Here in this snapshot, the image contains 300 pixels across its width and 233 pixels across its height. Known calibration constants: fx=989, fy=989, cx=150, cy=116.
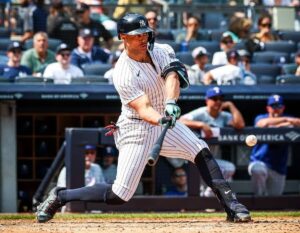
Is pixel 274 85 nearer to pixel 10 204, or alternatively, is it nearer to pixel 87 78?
pixel 87 78

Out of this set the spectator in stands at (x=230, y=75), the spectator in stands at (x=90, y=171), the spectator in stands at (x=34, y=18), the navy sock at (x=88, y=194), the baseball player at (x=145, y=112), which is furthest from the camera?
the spectator in stands at (x=34, y=18)

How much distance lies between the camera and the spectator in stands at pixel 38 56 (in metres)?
12.3

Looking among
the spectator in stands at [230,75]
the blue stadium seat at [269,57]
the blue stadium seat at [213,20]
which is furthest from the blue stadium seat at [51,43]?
the blue stadium seat at [213,20]

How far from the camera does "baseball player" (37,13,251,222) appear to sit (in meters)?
6.79

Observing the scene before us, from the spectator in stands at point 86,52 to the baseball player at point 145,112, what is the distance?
18.4 ft

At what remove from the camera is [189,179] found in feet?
36.4

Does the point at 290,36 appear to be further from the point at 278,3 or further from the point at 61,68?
the point at 61,68

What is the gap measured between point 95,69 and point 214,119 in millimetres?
1809

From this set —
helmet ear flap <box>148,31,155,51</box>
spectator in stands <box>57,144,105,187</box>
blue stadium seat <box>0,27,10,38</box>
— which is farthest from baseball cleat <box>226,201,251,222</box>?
blue stadium seat <box>0,27,10,38</box>

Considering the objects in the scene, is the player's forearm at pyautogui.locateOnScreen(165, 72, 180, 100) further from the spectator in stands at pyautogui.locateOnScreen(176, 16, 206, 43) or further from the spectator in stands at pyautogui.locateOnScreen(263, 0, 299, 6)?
the spectator in stands at pyautogui.locateOnScreen(263, 0, 299, 6)

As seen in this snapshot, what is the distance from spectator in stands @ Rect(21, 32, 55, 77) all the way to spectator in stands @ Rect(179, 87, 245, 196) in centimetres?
217

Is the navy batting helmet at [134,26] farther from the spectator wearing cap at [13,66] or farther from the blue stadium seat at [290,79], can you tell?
the blue stadium seat at [290,79]

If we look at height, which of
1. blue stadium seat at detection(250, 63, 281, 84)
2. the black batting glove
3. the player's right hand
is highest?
blue stadium seat at detection(250, 63, 281, 84)

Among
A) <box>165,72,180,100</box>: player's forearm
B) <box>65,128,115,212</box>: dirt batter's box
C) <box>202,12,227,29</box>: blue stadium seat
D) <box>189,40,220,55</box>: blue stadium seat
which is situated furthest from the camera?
<box>202,12,227,29</box>: blue stadium seat
